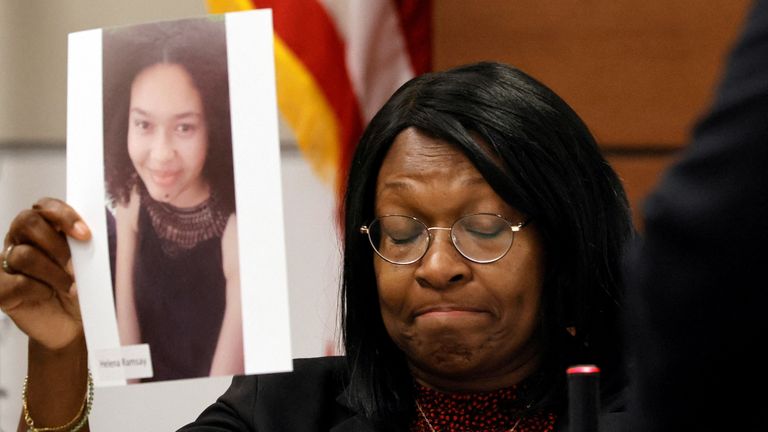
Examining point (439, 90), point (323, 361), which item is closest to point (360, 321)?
point (323, 361)

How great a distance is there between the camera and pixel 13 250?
1630mm

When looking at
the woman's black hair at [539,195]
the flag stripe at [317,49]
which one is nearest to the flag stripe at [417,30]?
the flag stripe at [317,49]

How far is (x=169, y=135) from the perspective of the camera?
1.47 metres

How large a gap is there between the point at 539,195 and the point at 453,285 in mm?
181

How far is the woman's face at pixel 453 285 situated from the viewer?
163 centimetres

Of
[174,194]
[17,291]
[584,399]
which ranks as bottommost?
[584,399]

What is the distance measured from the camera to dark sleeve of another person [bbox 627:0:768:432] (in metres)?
0.69

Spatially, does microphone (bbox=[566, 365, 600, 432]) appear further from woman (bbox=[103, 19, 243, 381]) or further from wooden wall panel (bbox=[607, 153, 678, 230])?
wooden wall panel (bbox=[607, 153, 678, 230])

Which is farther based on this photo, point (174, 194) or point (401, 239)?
point (401, 239)

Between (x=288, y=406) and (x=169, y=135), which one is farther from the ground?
(x=169, y=135)

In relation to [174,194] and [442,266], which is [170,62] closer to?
[174,194]

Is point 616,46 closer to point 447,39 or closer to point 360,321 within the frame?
point 447,39

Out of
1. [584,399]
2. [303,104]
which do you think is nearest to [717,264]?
[584,399]

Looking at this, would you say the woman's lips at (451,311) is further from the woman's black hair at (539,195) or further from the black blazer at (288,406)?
the black blazer at (288,406)
